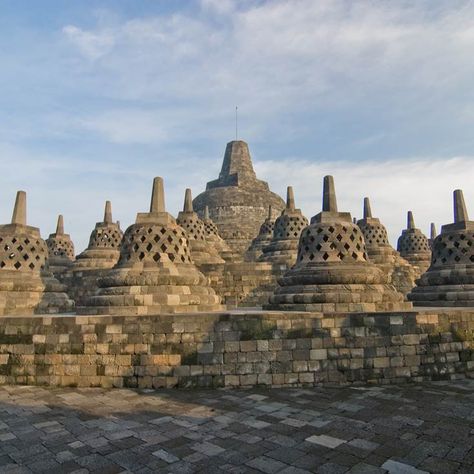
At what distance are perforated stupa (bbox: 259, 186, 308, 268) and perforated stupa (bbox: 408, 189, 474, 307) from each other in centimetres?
636

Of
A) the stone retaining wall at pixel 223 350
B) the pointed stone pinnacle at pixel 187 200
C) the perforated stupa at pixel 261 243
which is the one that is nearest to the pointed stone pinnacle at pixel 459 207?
the stone retaining wall at pixel 223 350

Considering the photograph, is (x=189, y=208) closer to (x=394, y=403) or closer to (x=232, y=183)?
(x=394, y=403)

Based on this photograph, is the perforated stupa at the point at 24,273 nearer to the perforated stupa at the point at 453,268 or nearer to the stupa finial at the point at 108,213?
the stupa finial at the point at 108,213

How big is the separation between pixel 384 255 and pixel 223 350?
561 inches

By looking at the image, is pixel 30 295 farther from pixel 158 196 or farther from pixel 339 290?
pixel 339 290

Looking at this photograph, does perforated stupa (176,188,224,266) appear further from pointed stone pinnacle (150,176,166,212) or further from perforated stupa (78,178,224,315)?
perforated stupa (78,178,224,315)

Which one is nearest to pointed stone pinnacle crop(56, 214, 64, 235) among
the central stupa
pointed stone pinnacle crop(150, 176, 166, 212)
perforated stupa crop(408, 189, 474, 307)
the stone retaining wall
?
the central stupa

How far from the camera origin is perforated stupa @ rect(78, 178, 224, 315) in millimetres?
8328

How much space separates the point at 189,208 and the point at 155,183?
390 inches

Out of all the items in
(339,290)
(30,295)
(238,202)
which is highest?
(238,202)

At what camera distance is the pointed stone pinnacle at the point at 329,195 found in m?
10.1

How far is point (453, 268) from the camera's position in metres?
10.8

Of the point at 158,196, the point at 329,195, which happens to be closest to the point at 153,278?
the point at 158,196

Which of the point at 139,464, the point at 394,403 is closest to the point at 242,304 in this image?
the point at 394,403
